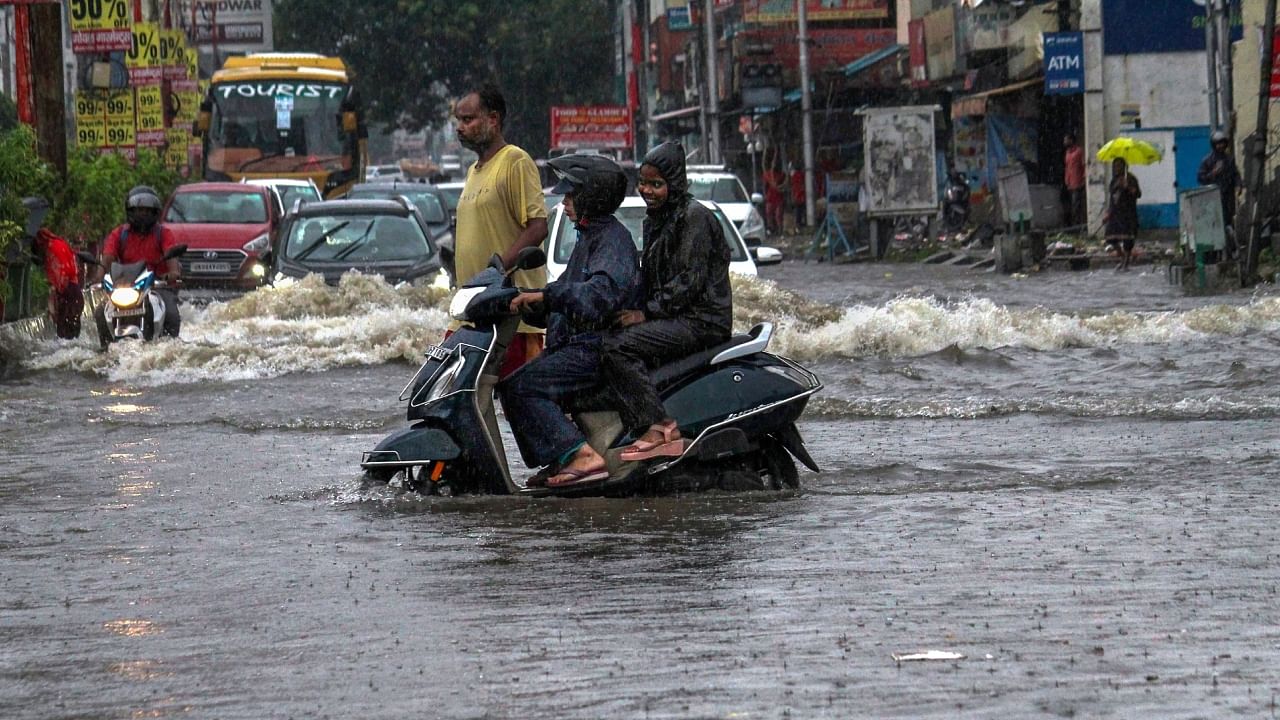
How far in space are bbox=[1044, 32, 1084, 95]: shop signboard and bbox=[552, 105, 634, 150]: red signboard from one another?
85.9ft

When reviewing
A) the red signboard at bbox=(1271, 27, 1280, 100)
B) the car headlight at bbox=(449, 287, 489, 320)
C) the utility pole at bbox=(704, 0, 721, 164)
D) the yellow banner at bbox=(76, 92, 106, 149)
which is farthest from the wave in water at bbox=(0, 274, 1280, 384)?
the utility pole at bbox=(704, 0, 721, 164)

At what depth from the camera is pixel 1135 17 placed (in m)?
35.5

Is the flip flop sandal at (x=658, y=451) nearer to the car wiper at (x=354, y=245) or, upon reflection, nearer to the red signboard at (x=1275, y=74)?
the car wiper at (x=354, y=245)

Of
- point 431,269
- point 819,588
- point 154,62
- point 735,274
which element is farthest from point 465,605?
point 154,62

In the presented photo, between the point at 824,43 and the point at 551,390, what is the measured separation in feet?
146

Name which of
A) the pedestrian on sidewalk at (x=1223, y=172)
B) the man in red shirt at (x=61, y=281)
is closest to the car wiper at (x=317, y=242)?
the man in red shirt at (x=61, y=281)

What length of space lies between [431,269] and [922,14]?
3082 cm

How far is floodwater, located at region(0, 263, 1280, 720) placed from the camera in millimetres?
5090

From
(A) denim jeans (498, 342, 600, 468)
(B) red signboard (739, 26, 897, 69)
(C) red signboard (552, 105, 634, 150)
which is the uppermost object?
(B) red signboard (739, 26, 897, 69)

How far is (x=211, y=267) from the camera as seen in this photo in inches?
966

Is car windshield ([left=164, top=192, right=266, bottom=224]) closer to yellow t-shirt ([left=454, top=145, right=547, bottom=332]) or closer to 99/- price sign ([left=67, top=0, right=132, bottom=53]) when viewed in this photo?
99/- price sign ([left=67, top=0, right=132, bottom=53])

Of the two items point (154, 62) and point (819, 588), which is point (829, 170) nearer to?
point (154, 62)

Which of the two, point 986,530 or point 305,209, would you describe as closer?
point 986,530

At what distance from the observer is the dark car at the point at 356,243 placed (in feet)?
67.0
